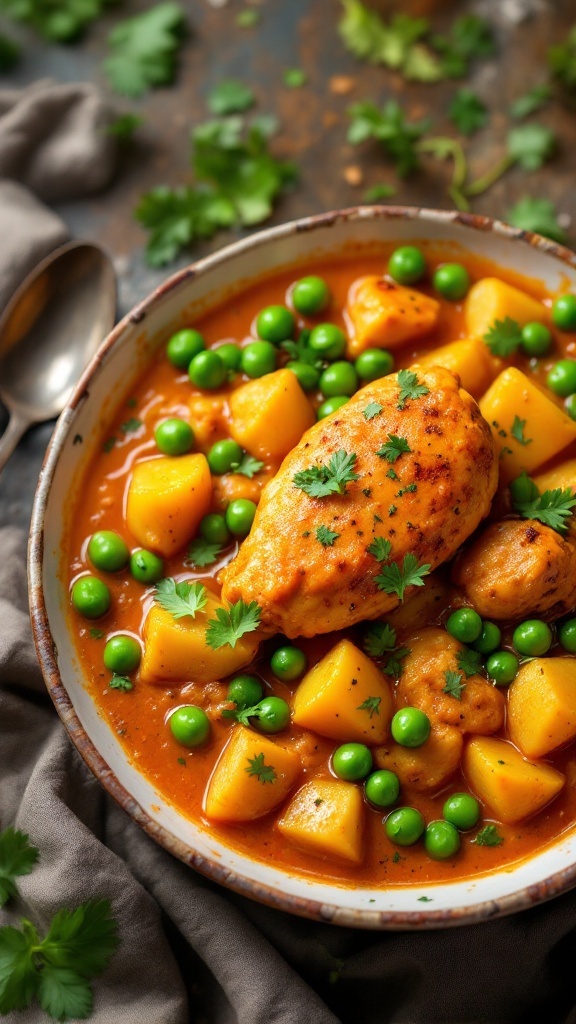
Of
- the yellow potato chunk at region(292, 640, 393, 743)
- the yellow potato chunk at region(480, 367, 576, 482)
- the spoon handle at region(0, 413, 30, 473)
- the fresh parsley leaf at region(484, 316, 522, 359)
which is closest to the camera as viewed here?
the yellow potato chunk at region(292, 640, 393, 743)

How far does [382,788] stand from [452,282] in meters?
2.75

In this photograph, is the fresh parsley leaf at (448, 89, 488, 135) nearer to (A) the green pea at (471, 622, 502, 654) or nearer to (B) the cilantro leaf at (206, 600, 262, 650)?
(A) the green pea at (471, 622, 502, 654)

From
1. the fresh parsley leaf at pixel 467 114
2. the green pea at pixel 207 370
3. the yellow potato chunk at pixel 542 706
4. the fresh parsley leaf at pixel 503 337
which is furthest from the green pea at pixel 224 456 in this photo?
the fresh parsley leaf at pixel 467 114

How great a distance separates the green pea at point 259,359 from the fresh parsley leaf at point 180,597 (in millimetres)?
1233

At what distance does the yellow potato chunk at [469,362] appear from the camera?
5.21 m

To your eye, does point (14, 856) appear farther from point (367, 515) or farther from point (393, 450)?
point (393, 450)

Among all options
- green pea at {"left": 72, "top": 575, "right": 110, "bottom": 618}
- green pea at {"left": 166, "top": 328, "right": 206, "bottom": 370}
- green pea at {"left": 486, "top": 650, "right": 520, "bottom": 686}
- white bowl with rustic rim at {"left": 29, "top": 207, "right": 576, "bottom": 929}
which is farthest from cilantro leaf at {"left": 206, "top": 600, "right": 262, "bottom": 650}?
green pea at {"left": 166, "top": 328, "right": 206, "bottom": 370}

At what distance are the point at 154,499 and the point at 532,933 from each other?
2829mm

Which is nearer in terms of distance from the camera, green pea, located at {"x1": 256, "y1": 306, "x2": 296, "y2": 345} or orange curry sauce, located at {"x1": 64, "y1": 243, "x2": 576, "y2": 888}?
orange curry sauce, located at {"x1": 64, "y1": 243, "x2": 576, "y2": 888}

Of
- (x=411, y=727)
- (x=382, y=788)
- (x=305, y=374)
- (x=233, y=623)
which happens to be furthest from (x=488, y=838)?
(x=305, y=374)

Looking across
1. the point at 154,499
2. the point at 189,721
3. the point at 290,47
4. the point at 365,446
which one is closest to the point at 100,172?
the point at 290,47

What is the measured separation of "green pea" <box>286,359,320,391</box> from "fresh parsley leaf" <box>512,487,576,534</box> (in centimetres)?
130

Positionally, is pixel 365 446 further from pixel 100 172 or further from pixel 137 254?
pixel 100 172

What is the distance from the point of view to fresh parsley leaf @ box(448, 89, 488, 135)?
21.6 ft
